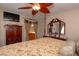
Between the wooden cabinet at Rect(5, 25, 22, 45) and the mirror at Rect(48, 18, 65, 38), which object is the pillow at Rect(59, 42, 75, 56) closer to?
the mirror at Rect(48, 18, 65, 38)

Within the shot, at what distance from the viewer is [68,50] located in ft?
3.15

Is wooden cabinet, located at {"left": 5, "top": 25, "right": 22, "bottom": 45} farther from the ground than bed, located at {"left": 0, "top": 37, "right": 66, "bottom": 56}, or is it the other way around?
wooden cabinet, located at {"left": 5, "top": 25, "right": 22, "bottom": 45}

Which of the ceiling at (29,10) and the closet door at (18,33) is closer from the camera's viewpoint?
the ceiling at (29,10)

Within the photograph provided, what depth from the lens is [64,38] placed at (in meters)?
1.04

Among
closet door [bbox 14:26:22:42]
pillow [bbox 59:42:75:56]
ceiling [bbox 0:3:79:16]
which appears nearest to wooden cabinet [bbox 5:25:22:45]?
closet door [bbox 14:26:22:42]

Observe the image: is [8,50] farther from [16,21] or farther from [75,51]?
[75,51]

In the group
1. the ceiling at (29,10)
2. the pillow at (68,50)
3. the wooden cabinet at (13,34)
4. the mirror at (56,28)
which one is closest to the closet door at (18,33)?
the wooden cabinet at (13,34)

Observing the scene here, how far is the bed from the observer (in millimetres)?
966

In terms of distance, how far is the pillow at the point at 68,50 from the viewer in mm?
952

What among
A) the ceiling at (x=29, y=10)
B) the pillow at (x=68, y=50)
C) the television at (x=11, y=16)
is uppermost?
the ceiling at (x=29, y=10)

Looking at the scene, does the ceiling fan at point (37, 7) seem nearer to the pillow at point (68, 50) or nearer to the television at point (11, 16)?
the television at point (11, 16)

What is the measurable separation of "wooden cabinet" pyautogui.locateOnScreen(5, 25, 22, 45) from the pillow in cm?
40

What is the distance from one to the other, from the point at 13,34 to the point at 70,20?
54 cm

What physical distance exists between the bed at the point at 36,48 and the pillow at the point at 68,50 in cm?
4
